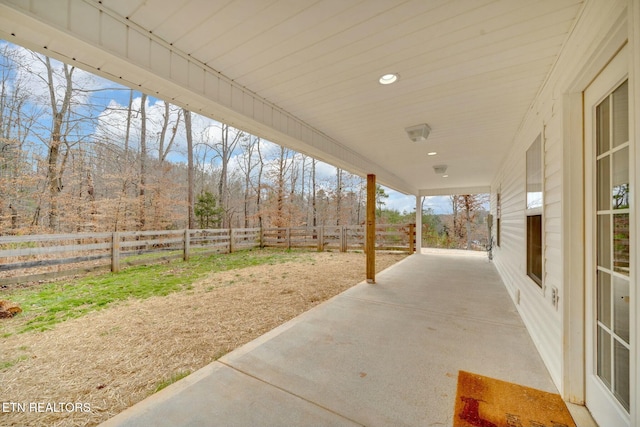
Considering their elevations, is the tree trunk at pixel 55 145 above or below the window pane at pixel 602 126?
above

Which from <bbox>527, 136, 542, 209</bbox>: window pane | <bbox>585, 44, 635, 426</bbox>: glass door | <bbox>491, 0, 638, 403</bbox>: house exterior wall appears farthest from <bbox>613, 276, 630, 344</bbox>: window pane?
<bbox>527, 136, 542, 209</bbox>: window pane

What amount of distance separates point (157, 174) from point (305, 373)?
424 inches

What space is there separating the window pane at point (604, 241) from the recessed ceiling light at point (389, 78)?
5.57 ft

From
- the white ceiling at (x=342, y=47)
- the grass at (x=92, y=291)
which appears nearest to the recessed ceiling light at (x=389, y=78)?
the white ceiling at (x=342, y=47)

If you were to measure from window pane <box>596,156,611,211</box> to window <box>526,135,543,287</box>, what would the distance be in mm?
991

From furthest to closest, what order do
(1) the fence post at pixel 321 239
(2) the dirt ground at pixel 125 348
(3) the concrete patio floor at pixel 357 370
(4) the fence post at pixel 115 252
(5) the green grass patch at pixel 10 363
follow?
(1) the fence post at pixel 321 239
(4) the fence post at pixel 115 252
(5) the green grass patch at pixel 10 363
(2) the dirt ground at pixel 125 348
(3) the concrete patio floor at pixel 357 370

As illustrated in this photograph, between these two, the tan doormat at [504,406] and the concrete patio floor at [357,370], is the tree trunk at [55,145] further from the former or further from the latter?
the tan doormat at [504,406]

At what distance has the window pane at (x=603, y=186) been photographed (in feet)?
4.44

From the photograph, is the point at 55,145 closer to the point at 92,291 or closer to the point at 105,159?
the point at 105,159

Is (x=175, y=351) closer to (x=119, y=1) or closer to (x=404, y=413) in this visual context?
(x=404, y=413)

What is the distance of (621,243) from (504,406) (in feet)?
3.88

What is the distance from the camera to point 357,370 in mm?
1950

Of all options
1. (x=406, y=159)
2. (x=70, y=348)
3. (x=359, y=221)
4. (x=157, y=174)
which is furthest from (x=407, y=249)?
(x=157, y=174)

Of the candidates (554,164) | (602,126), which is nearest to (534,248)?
(554,164)
